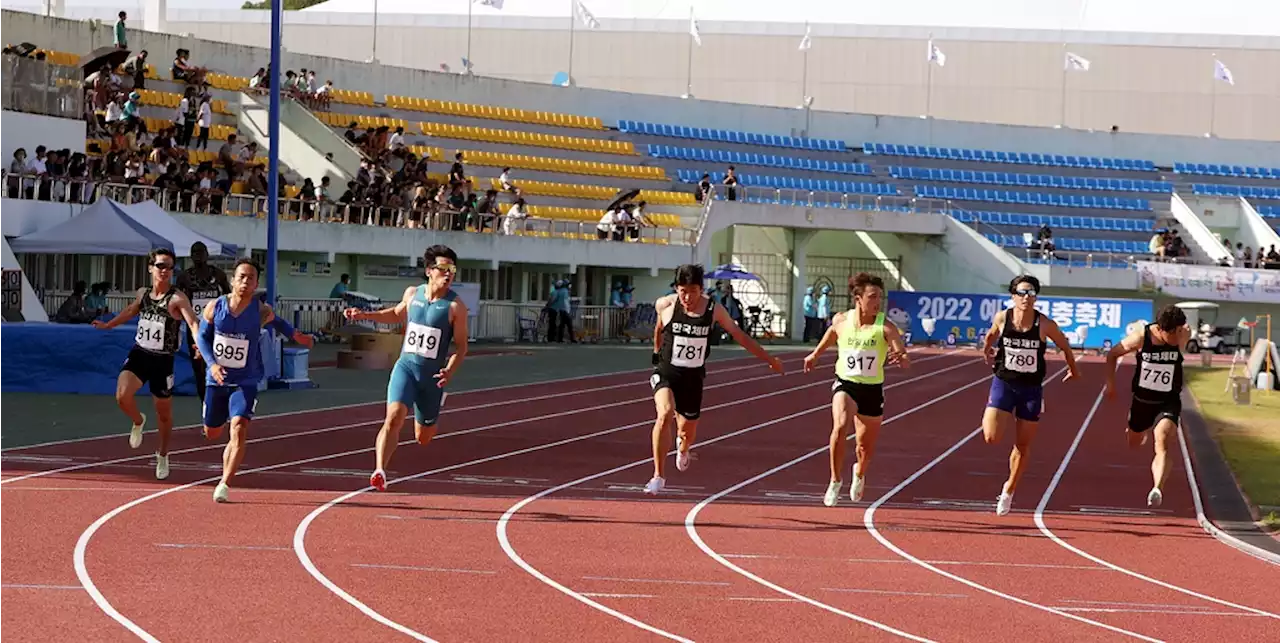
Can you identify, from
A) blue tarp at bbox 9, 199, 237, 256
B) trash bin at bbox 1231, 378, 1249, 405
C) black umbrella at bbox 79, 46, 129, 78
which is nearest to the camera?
blue tarp at bbox 9, 199, 237, 256

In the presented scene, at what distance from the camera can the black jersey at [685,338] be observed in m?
13.4

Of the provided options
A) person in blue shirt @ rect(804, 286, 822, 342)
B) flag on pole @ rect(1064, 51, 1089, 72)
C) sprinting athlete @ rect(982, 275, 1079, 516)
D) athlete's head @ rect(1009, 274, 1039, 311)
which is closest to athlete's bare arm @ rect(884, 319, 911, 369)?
sprinting athlete @ rect(982, 275, 1079, 516)

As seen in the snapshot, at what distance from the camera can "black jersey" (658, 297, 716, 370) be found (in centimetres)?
1342

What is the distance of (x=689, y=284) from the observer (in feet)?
43.6

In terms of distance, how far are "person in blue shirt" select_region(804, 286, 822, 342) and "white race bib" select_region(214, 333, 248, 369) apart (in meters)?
36.3

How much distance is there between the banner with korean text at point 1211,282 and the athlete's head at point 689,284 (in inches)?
1579

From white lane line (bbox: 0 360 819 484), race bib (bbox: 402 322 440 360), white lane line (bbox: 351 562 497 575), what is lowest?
white lane line (bbox: 0 360 819 484)

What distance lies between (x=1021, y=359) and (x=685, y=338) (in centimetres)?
238

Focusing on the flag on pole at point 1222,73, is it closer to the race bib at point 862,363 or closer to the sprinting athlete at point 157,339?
the race bib at point 862,363

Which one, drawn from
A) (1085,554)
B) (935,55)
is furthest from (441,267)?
(935,55)

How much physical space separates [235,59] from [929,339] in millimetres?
19101

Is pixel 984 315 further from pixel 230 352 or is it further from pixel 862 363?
pixel 230 352

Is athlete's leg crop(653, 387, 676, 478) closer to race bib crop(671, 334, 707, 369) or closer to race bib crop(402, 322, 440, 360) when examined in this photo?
race bib crop(671, 334, 707, 369)

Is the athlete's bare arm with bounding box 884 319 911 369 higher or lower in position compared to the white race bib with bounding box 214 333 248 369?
higher
